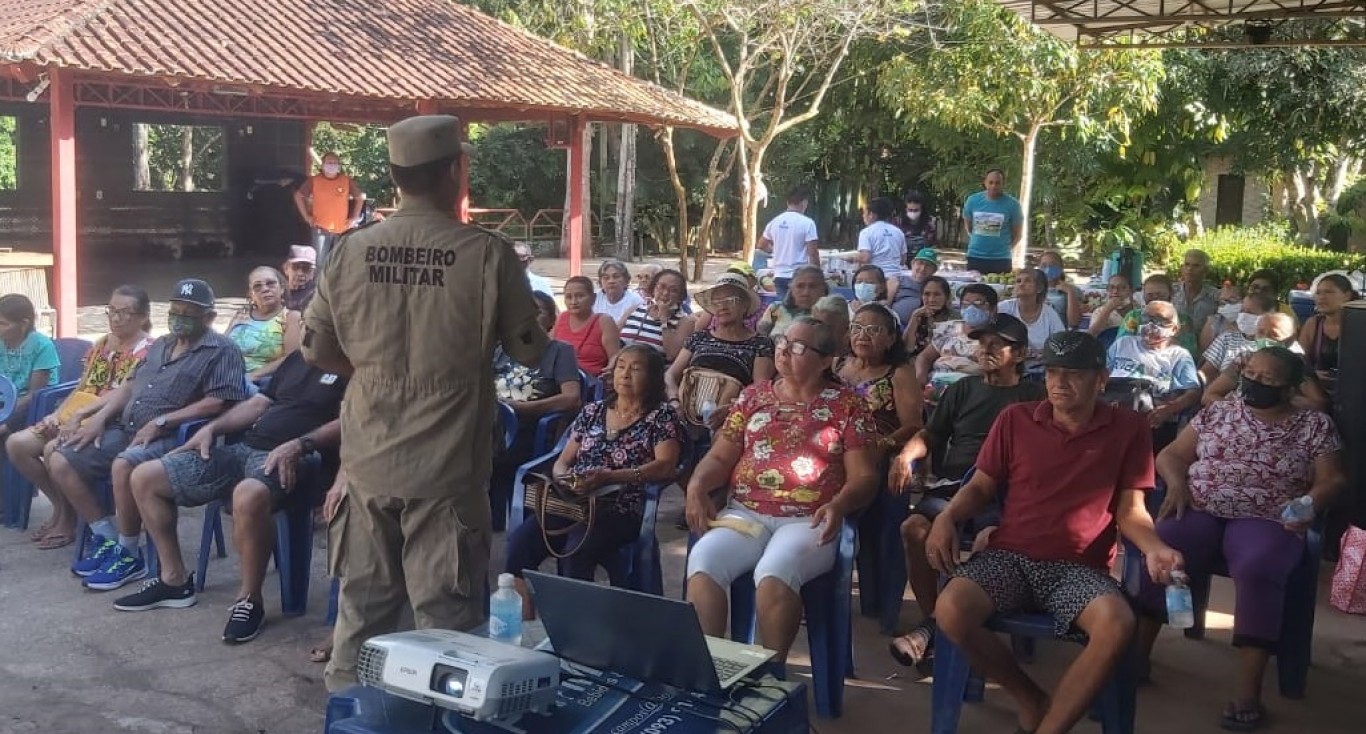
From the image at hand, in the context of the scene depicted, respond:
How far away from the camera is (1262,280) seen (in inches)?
271

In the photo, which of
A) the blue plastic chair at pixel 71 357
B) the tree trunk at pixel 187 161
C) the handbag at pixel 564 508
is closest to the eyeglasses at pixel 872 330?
the handbag at pixel 564 508

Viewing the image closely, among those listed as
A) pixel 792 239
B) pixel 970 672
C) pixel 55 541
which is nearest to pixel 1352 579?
pixel 970 672

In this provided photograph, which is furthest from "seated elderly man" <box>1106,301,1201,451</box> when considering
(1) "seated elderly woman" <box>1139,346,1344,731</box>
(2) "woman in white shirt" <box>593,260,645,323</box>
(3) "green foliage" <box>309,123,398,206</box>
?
(3) "green foliage" <box>309,123,398,206</box>

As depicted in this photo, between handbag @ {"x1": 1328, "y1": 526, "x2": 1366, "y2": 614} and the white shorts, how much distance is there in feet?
7.66

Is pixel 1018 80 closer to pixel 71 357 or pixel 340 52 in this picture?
pixel 340 52

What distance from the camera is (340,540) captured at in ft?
10.8

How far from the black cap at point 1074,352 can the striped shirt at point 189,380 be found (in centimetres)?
338

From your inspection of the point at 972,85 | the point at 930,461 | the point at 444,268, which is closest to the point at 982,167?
the point at 972,85

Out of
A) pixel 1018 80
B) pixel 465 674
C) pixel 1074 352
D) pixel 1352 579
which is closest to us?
pixel 465 674

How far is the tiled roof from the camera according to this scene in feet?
40.3

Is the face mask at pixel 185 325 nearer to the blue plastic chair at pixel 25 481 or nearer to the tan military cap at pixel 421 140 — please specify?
the blue plastic chair at pixel 25 481

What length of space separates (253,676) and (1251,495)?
3.37 meters

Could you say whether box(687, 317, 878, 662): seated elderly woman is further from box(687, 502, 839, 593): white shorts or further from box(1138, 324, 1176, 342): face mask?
box(1138, 324, 1176, 342): face mask

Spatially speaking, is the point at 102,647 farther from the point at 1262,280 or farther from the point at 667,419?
the point at 1262,280
